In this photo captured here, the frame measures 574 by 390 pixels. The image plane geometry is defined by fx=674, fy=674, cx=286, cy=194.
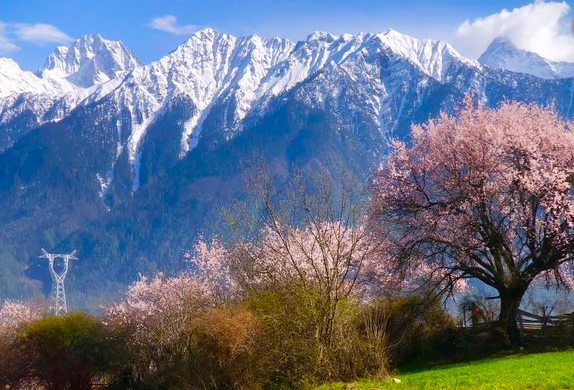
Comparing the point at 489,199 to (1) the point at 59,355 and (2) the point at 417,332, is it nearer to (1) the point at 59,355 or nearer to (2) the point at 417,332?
(2) the point at 417,332

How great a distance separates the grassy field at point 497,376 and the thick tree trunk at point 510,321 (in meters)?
2.25

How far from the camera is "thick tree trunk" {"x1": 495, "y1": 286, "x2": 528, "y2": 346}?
26.3 m

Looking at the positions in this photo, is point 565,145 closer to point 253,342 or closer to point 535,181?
point 535,181

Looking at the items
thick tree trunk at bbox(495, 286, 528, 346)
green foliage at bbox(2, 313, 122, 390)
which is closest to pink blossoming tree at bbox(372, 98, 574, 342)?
thick tree trunk at bbox(495, 286, 528, 346)

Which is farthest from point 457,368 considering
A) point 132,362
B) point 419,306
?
point 132,362

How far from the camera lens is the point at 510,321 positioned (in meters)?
26.5

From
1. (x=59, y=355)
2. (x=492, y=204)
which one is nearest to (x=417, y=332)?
(x=492, y=204)

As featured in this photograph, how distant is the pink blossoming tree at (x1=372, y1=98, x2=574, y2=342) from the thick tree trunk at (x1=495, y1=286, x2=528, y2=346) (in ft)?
0.13

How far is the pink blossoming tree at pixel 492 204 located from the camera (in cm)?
2657

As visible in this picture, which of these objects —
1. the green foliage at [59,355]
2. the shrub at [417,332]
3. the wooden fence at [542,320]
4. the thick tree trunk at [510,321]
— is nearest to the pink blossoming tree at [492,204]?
the thick tree trunk at [510,321]

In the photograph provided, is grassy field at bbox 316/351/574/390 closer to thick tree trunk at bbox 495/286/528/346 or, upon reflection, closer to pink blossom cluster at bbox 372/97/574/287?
thick tree trunk at bbox 495/286/528/346

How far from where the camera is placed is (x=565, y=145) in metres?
27.9

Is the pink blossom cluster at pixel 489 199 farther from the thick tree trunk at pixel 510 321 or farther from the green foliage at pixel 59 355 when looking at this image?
the green foliage at pixel 59 355

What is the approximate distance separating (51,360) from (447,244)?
75.4 feet
